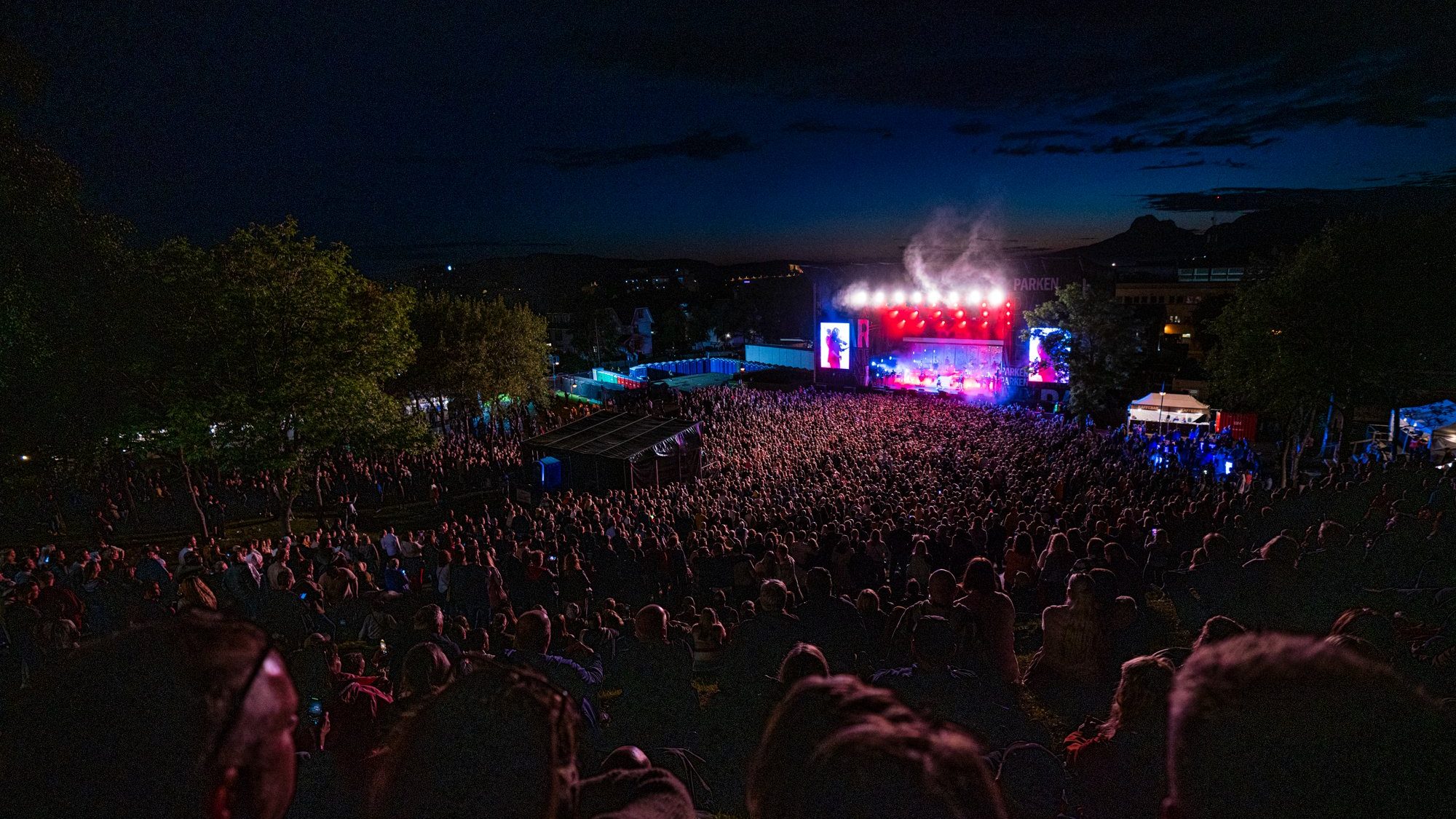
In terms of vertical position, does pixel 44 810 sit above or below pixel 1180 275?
below

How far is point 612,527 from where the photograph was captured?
408 inches

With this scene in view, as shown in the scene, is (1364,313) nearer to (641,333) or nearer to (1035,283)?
(1035,283)

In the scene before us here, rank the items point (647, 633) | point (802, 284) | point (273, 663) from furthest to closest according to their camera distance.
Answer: point (802, 284)
point (647, 633)
point (273, 663)

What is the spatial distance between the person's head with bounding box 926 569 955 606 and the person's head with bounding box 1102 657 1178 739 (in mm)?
2088

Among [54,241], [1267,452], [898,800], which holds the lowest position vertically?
[1267,452]

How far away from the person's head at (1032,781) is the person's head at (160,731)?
2.89 m

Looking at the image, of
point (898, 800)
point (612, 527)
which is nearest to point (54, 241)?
point (612, 527)

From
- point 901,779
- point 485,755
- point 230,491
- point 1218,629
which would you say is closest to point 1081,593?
point 1218,629

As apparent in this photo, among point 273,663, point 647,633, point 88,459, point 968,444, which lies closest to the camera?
point 273,663

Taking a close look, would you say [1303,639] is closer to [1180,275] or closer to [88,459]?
[88,459]

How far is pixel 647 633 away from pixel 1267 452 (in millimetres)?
24830

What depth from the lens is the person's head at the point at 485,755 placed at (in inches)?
66.8

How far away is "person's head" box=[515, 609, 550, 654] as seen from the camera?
4.62 meters

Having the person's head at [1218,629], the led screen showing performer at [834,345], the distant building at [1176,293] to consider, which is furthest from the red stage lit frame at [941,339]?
the person's head at [1218,629]
